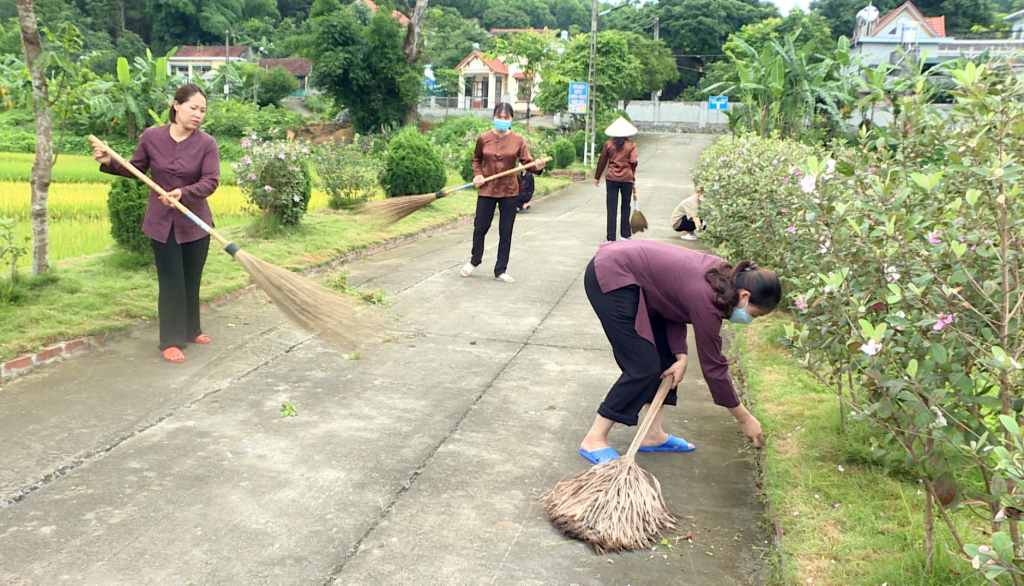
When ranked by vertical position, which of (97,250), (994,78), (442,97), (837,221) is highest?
(442,97)

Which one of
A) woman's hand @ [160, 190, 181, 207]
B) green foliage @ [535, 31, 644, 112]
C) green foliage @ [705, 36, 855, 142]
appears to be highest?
green foliage @ [535, 31, 644, 112]

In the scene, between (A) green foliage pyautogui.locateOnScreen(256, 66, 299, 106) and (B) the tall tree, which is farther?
(A) green foliage pyautogui.locateOnScreen(256, 66, 299, 106)

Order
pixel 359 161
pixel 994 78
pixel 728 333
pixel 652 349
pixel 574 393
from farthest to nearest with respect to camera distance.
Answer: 1. pixel 359 161
2. pixel 728 333
3. pixel 574 393
4. pixel 652 349
5. pixel 994 78

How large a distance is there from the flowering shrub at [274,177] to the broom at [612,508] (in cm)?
682

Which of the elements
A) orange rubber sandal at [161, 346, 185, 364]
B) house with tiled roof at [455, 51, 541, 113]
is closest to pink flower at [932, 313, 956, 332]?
orange rubber sandal at [161, 346, 185, 364]

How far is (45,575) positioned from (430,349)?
329 cm

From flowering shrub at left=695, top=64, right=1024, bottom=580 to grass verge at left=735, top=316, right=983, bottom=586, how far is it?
0.51ft

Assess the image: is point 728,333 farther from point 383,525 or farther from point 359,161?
point 359,161

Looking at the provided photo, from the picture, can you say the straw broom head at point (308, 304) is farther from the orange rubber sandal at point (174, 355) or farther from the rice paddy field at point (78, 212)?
the rice paddy field at point (78, 212)

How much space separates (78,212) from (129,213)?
504 centimetres

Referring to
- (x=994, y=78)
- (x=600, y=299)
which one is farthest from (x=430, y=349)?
(x=994, y=78)

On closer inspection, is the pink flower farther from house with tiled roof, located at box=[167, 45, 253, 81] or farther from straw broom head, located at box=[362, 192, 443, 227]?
house with tiled roof, located at box=[167, 45, 253, 81]

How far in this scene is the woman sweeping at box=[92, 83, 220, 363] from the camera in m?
5.32

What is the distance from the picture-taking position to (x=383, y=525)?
135 inches
